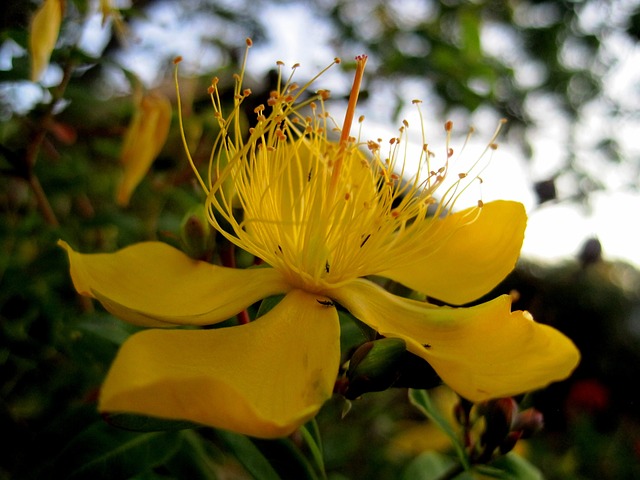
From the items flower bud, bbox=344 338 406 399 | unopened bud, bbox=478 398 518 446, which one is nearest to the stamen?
flower bud, bbox=344 338 406 399

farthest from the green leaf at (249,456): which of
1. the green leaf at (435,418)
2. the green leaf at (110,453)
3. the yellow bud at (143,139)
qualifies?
the yellow bud at (143,139)

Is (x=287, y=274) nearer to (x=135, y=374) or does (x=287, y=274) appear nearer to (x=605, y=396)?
(x=135, y=374)

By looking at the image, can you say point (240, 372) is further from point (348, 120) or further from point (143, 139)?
point (143, 139)

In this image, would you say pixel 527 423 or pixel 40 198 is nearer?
pixel 527 423

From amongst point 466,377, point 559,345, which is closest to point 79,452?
point 466,377

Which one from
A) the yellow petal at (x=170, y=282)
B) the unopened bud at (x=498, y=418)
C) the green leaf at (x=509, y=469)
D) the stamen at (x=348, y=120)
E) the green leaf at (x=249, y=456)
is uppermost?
the stamen at (x=348, y=120)

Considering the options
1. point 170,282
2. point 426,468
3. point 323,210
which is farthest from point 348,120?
point 426,468

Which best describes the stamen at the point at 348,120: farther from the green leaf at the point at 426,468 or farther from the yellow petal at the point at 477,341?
the green leaf at the point at 426,468
